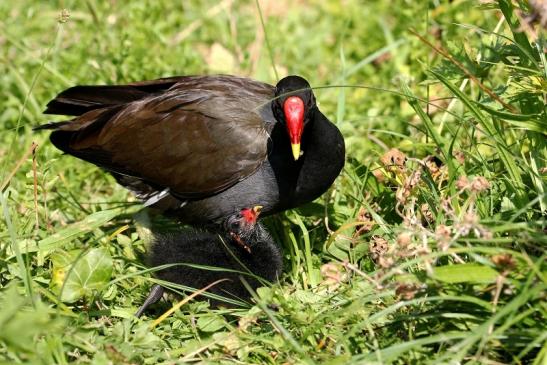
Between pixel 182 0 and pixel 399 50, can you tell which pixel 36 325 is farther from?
pixel 182 0

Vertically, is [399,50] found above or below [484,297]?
above

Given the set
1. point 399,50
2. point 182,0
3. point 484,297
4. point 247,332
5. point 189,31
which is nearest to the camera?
point 484,297

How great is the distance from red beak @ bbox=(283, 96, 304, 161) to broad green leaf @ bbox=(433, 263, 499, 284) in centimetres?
110

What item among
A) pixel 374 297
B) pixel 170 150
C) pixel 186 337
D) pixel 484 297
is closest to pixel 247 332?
pixel 186 337

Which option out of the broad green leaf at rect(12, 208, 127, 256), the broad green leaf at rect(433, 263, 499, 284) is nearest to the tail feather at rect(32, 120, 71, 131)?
the broad green leaf at rect(12, 208, 127, 256)

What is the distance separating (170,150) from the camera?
4258 mm

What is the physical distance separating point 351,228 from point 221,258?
677mm

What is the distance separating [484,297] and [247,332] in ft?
3.00

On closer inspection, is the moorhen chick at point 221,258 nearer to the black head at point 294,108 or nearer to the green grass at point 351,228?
the green grass at point 351,228

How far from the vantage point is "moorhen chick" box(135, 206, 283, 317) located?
369 cm

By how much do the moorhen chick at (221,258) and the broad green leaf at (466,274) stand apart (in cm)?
103

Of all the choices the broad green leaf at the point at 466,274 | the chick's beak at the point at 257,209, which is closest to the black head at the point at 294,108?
the chick's beak at the point at 257,209

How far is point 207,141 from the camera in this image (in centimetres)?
417

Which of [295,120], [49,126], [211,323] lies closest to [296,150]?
[295,120]
